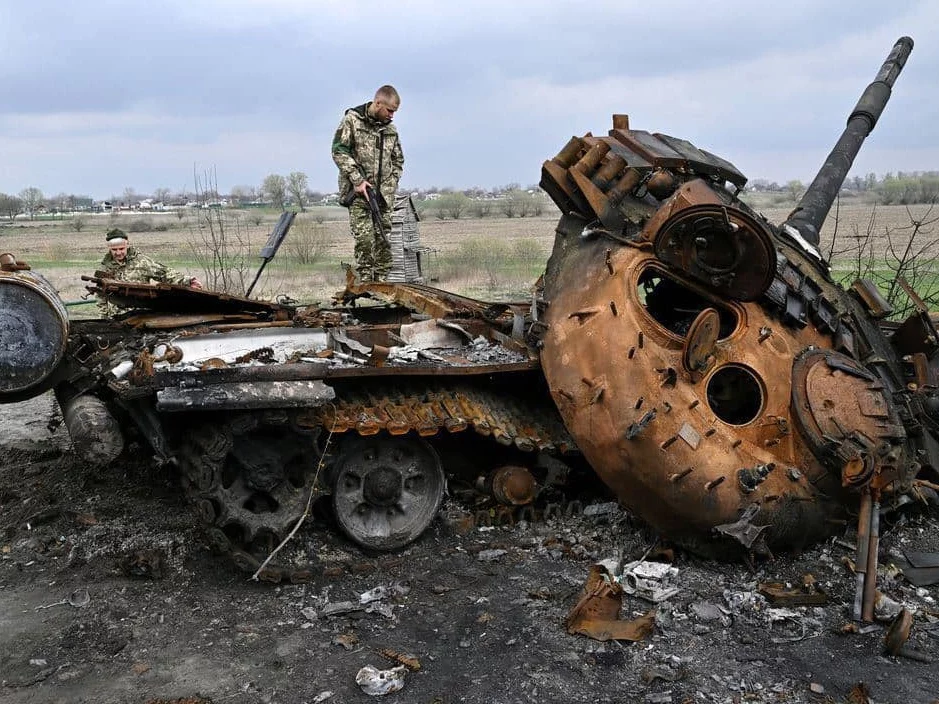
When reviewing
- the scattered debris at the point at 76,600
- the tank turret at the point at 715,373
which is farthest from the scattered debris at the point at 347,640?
the tank turret at the point at 715,373

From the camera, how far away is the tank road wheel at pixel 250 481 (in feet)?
18.0

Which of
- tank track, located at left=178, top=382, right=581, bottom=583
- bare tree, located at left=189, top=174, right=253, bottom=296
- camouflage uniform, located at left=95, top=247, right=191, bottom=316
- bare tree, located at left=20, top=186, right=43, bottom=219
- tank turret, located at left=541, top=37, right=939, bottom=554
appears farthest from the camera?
bare tree, located at left=20, top=186, right=43, bottom=219

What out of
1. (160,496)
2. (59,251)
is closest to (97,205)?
(59,251)

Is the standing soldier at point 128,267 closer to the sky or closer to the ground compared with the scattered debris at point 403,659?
closer to the sky

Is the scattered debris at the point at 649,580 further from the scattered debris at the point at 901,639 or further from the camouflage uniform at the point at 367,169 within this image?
the camouflage uniform at the point at 367,169

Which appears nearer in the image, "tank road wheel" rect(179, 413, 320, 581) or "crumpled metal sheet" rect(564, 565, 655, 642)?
"crumpled metal sheet" rect(564, 565, 655, 642)

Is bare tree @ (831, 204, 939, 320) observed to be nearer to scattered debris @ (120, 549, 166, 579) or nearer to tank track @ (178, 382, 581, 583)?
tank track @ (178, 382, 581, 583)

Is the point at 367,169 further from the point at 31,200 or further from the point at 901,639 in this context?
the point at 31,200

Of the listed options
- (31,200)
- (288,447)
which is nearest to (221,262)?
(288,447)

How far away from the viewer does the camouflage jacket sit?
945cm

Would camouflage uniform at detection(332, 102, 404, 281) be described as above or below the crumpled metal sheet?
above

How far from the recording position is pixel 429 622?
5.22 meters

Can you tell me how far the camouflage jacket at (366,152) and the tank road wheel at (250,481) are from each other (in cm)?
430

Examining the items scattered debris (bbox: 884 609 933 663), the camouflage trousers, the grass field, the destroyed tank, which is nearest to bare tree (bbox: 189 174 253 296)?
the grass field
